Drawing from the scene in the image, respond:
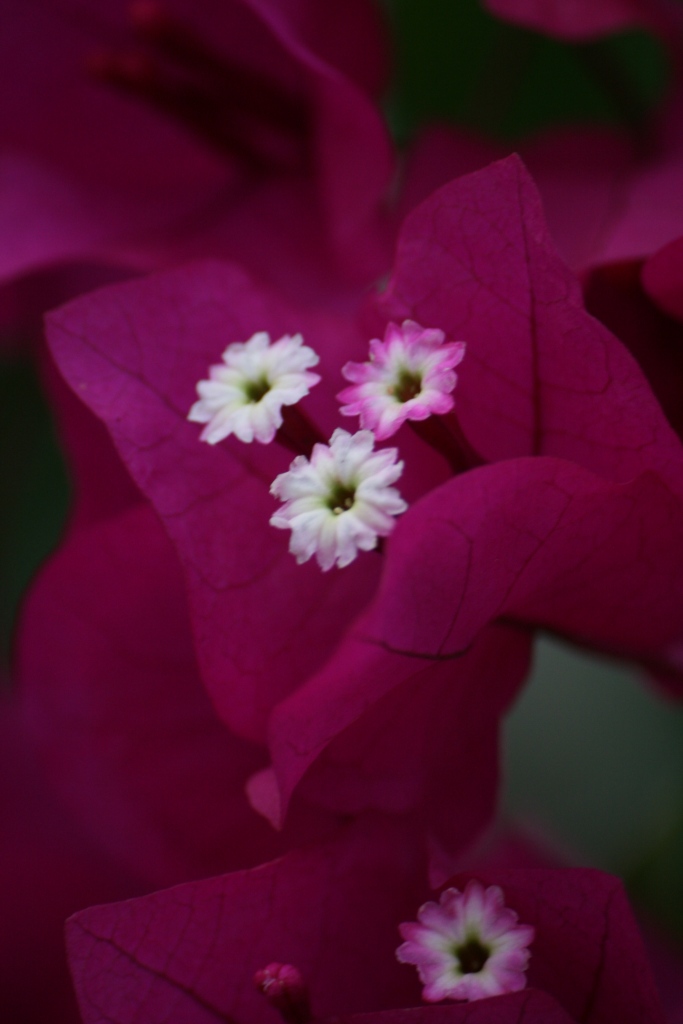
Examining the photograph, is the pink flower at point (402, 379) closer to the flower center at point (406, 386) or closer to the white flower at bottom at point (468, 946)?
the flower center at point (406, 386)

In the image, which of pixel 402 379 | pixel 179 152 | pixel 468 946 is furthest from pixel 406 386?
pixel 179 152

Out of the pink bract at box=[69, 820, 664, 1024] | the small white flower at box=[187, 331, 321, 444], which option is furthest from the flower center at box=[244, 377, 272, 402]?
the pink bract at box=[69, 820, 664, 1024]

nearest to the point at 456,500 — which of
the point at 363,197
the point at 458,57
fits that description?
the point at 363,197

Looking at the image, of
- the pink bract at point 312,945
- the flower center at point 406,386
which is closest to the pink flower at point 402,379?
the flower center at point 406,386

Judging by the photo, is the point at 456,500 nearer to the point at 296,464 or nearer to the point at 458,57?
the point at 296,464

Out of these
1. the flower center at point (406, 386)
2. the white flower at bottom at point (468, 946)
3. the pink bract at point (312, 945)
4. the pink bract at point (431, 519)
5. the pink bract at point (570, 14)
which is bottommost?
the pink bract at point (312, 945)

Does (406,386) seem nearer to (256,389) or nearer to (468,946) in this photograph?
(256,389)
